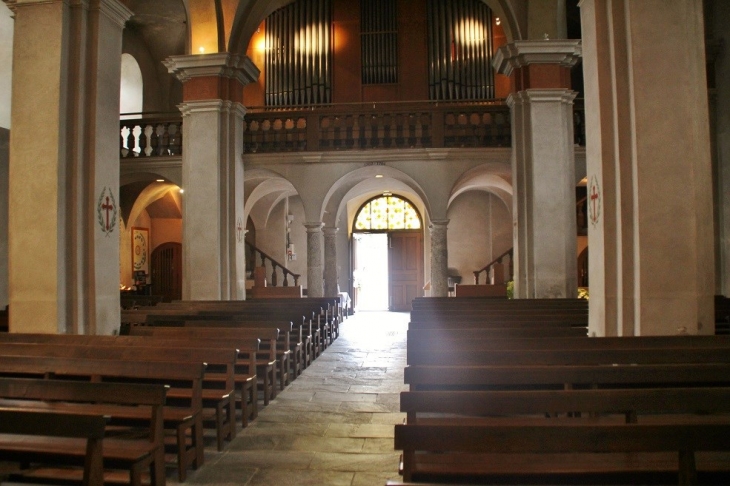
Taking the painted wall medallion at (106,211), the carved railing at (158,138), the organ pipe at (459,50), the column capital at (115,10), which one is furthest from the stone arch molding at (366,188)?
the painted wall medallion at (106,211)

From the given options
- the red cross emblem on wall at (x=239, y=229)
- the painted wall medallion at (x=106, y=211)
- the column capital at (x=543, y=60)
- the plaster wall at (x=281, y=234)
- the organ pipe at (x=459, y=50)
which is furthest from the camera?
the plaster wall at (x=281, y=234)

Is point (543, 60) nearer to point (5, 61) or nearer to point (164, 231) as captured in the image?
point (5, 61)

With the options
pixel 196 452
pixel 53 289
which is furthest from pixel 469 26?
pixel 196 452

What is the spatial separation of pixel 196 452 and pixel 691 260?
4390 mm

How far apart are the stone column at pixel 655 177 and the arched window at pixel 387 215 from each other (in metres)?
14.1

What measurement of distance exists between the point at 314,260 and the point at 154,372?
36.0 ft

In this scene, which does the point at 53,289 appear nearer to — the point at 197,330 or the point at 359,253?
the point at 197,330

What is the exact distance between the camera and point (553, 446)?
2.28m

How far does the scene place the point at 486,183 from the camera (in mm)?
16938

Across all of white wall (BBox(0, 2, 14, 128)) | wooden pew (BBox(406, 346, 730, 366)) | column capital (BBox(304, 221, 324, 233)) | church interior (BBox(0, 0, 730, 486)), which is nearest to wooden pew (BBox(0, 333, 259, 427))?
church interior (BBox(0, 0, 730, 486))

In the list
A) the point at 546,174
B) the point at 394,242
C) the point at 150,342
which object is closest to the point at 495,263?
the point at 394,242

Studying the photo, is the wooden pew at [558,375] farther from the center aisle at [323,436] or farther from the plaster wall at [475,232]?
the plaster wall at [475,232]

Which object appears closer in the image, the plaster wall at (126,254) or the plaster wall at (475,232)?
the plaster wall at (126,254)

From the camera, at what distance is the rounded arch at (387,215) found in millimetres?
19688
